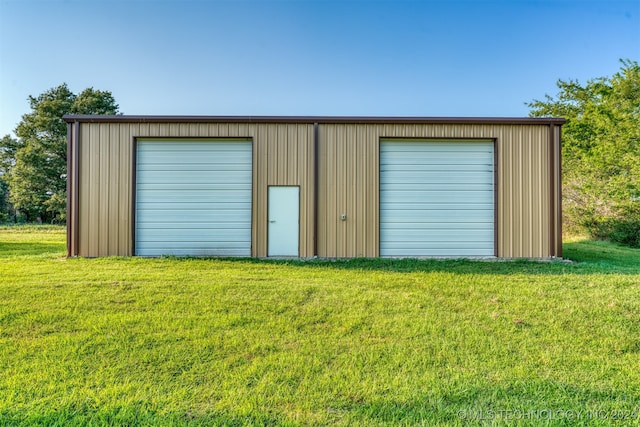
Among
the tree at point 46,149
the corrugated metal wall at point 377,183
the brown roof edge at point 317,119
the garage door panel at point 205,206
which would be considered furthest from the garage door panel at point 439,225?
the tree at point 46,149

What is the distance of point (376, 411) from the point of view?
1908 millimetres

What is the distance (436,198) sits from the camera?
7527 millimetres

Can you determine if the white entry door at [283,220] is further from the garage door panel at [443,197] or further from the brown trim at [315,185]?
the garage door panel at [443,197]

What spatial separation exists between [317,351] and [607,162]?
48.8ft

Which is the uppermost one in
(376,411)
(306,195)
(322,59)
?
(322,59)

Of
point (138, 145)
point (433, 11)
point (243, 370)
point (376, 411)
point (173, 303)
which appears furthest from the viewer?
point (433, 11)

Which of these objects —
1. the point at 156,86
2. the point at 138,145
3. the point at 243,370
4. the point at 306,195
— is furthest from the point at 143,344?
the point at 156,86

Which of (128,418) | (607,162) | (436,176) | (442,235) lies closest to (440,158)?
(436,176)

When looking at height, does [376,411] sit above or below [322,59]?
below

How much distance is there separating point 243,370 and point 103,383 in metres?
0.94

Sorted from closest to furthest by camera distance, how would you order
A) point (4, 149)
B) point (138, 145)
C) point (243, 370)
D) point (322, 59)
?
point (243, 370)
point (138, 145)
point (322, 59)
point (4, 149)

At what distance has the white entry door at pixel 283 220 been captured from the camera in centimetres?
730

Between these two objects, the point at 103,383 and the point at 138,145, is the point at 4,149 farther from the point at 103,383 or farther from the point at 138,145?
the point at 103,383

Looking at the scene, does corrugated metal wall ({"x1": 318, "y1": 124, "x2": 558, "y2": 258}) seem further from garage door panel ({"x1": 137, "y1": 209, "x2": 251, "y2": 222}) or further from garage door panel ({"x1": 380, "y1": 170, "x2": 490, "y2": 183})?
garage door panel ({"x1": 137, "y1": 209, "x2": 251, "y2": 222})
